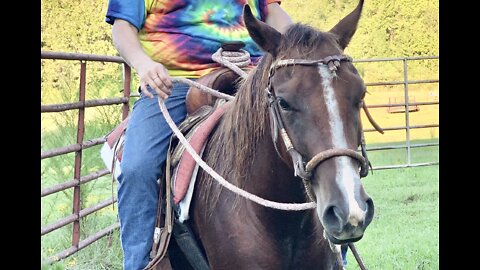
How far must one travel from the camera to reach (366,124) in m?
12.4

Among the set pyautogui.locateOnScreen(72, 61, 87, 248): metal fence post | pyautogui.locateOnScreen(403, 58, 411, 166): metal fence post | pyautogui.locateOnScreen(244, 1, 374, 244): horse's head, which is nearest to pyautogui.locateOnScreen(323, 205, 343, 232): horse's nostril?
pyautogui.locateOnScreen(244, 1, 374, 244): horse's head

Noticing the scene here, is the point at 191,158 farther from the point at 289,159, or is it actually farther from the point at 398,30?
the point at 398,30

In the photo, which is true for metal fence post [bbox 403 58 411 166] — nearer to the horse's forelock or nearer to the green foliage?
the green foliage

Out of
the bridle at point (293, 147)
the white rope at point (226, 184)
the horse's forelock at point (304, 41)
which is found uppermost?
the horse's forelock at point (304, 41)

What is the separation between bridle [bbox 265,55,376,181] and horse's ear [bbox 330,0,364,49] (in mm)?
182

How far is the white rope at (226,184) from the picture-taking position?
2227mm

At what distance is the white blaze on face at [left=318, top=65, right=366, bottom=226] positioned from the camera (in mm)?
1843

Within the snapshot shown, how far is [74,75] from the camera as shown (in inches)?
257

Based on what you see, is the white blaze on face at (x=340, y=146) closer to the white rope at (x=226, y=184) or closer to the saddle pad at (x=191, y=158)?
the white rope at (x=226, y=184)

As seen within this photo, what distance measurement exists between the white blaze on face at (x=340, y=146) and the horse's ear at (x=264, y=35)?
257 millimetres

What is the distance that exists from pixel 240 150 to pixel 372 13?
37.8ft

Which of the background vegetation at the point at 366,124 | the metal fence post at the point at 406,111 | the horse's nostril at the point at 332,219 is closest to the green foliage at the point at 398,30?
the background vegetation at the point at 366,124
